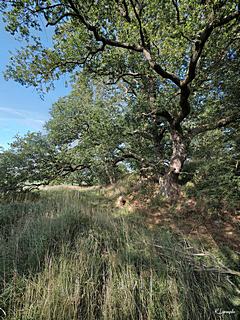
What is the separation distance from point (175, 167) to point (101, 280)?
4586mm

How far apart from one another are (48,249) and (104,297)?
100cm

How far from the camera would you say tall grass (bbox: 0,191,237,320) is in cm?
173

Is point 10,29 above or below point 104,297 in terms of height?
above

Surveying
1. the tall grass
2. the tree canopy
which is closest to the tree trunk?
the tree canopy

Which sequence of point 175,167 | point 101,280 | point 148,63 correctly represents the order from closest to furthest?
1. point 101,280
2. point 148,63
3. point 175,167

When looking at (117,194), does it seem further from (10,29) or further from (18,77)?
(10,29)

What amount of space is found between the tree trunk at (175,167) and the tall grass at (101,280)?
3207mm

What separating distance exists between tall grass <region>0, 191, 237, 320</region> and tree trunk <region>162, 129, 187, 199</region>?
321 cm

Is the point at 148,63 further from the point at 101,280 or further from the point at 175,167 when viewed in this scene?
the point at 101,280

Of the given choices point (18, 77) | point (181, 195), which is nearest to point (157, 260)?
point (181, 195)

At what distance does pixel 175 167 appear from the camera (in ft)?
19.4

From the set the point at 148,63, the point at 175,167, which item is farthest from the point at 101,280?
the point at 148,63

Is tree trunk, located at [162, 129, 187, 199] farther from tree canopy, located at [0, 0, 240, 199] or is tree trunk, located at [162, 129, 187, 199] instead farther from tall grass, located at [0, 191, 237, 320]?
tall grass, located at [0, 191, 237, 320]

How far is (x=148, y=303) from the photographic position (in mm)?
1886
